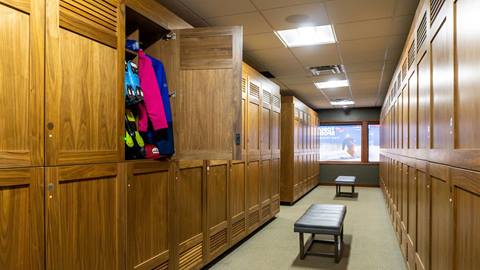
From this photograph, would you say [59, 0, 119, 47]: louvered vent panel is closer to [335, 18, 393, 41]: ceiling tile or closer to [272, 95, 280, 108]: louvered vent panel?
[335, 18, 393, 41]: ceiling tile

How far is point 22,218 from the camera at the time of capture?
168cm

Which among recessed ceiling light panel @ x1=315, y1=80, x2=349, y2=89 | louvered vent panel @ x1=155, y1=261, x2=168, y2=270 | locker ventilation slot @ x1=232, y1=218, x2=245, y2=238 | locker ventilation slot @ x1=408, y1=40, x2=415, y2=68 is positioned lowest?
locker ventilation slot @ x1=232, y1=218, x2=245, y2=238

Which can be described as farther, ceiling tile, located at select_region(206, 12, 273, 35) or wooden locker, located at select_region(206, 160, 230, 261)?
wooden locker, located at select_region(206, 160, 230, 261)

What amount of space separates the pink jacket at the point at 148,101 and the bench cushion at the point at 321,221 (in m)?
2.07

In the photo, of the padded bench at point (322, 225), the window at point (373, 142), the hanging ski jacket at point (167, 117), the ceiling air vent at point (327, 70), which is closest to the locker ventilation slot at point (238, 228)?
A: the padded bench at point (322, 225)

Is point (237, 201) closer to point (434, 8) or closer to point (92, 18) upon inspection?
point (92, 18)

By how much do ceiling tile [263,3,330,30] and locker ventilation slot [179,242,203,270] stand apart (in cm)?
245

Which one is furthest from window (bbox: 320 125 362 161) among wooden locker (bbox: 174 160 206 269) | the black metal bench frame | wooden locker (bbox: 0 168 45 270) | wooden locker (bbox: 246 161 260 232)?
wooden locker (bbox: 0 168 45 270)

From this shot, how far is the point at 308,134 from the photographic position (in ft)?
32.1

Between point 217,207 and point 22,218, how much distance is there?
2483 mm

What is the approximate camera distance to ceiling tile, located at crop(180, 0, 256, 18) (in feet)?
10.8

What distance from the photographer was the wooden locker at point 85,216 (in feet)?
6.07

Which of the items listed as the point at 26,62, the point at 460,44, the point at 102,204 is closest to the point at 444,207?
the point at 460,44

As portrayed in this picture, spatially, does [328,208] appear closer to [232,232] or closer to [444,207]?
[232,232]
